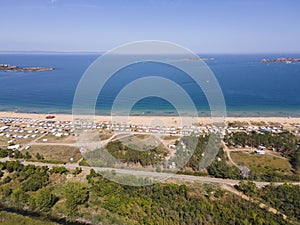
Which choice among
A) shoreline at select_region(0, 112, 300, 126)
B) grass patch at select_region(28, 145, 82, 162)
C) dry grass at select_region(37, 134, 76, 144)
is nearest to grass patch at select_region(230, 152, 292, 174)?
shoreline at select_region(0, 112, 300, 126)

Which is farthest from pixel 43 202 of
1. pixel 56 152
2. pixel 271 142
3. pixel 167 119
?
pixel 167 119

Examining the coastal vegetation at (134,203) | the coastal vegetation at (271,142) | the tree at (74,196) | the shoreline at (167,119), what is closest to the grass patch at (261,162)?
the coastal vegetation at (271,142)

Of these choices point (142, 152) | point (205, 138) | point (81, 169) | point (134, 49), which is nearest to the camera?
point (134, 49)

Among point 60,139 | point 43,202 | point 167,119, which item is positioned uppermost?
point 167,119

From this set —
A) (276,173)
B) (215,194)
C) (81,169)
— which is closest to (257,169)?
(276,173)

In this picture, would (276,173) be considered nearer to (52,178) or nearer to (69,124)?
(52,178)

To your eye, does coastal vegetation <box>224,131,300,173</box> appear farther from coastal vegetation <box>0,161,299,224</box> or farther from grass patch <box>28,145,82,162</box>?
grass patch <box>28,145,82,162</box>

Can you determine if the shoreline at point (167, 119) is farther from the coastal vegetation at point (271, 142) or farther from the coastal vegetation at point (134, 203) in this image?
the coastal vegetation at point (134, 203)

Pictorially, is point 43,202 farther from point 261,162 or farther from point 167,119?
point 167,119
